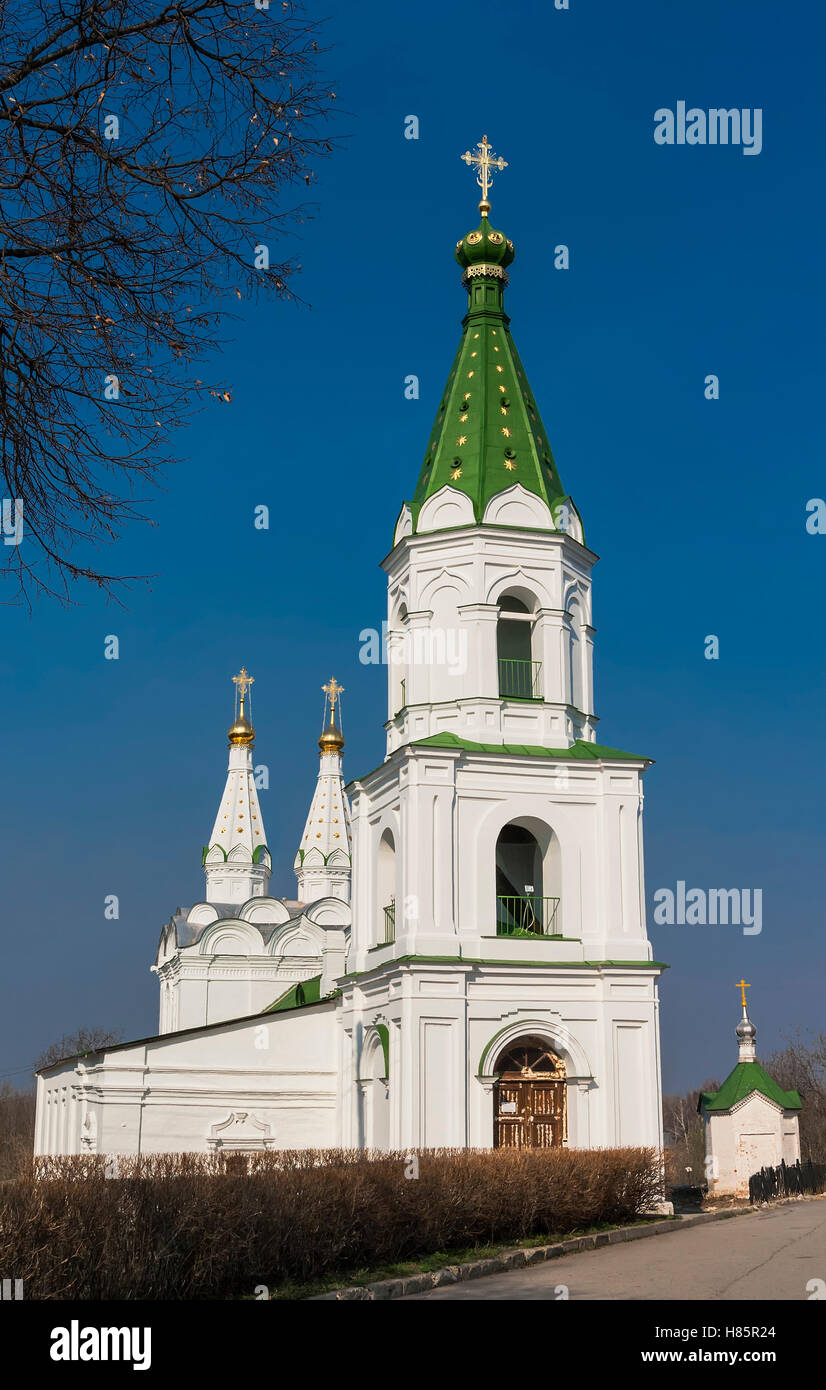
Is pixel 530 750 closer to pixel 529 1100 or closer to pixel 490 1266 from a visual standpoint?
pixel 529 1100

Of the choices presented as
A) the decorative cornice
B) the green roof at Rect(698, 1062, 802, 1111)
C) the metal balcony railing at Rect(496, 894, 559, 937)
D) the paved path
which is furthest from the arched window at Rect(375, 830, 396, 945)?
the decorative cornice

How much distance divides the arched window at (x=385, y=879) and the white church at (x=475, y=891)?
0.05m

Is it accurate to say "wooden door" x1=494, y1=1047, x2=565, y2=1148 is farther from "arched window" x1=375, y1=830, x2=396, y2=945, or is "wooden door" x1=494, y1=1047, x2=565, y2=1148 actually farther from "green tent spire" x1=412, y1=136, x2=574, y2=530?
"green tent spire" x1=412, y1=136, x2=574, y2=530

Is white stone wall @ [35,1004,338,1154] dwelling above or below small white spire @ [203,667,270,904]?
below

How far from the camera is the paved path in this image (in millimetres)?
10242

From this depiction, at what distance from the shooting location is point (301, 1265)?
431 inches

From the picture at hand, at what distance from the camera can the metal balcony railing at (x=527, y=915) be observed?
823 inches

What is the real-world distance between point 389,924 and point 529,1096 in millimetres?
Result: 3644

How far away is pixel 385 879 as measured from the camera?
73.6 feet

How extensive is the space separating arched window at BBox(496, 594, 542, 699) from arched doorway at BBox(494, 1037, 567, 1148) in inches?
217

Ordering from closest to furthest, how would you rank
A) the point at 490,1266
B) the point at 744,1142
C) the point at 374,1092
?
the point at 490,1266 < the point at 374,1092 < the point at 744,1142

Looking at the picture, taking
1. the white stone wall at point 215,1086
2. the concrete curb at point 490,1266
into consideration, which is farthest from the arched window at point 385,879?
the concrete curb at point 490,1266

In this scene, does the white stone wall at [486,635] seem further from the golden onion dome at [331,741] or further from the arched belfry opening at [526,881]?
the golden onion dome at [331,741]

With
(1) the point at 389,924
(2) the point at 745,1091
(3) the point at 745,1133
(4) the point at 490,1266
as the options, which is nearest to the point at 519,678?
(1) the point at 389,924
